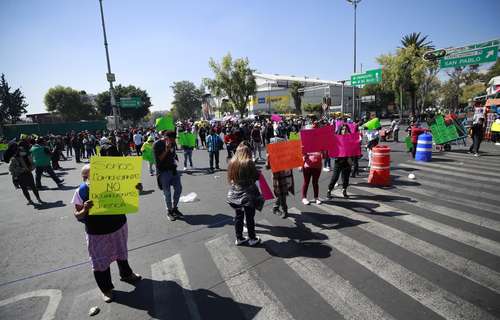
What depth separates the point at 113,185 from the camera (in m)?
3.53

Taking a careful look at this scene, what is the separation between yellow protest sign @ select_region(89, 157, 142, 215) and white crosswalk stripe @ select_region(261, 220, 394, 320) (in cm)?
255

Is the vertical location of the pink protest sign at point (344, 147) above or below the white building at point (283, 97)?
below

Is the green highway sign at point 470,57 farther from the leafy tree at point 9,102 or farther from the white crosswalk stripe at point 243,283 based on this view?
the leafy tree at point 9,102

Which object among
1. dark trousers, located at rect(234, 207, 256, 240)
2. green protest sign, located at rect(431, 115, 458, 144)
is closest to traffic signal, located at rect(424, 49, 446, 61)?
green protest sign, located at rect(431, 115, 458, 144)

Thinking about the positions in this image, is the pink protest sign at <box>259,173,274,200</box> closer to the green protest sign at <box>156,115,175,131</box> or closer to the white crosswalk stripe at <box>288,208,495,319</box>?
the white crosswalk stripe at <box>288,208,495,319</box>

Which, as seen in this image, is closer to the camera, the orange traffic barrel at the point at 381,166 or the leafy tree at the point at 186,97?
the orange traffic barrel at the point at 381,166

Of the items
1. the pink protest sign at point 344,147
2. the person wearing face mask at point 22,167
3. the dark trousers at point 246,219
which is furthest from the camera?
the person wearing face mask at point 22,167

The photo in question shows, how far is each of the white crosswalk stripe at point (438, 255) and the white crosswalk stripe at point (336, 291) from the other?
1.53 m

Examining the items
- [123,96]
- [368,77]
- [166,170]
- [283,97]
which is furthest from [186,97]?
[166,170]

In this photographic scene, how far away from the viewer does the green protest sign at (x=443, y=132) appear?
44.0ft

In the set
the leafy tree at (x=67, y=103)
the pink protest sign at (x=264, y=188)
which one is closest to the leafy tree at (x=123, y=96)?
the leafy tree at (x=67, y=103)

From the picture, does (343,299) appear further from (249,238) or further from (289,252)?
(249,238)

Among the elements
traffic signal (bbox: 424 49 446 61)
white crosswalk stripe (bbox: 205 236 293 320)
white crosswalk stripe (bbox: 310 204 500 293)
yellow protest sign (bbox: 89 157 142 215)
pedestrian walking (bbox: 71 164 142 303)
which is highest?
traffic signal (bbox: 424 49 446 61)

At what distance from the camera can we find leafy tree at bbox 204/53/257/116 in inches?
1727
